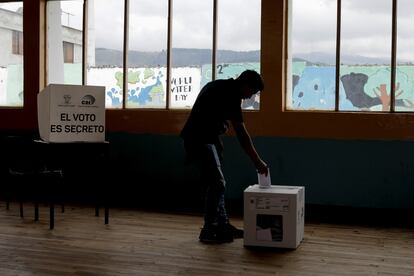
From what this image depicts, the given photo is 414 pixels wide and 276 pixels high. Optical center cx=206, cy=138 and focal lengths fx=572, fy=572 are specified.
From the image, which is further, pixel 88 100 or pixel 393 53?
pixel 393 53

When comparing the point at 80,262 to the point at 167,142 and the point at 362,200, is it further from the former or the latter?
the point at 362,200

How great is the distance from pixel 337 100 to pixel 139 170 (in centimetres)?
235

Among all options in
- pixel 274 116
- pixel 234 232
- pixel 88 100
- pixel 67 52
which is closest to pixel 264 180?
pixel 234 232

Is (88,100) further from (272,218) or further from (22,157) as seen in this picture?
(272,218)

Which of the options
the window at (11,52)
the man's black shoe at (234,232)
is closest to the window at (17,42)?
the window at (11,52)

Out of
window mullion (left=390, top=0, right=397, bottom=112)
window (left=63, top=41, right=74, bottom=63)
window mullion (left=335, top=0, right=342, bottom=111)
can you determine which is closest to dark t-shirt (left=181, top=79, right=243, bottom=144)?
window mullion (left=335, top=0, right=342, bottom=111)

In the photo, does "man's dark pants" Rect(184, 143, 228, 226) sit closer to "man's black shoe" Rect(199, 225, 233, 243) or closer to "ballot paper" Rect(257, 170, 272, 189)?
"man's black shoe" Rect(199, 225, 233, 243)

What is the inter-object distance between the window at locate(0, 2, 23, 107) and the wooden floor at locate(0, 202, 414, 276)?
6.55 ft

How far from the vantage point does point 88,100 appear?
17.8 ft

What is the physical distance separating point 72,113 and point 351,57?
9.37 feet

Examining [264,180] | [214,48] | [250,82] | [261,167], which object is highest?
[214,48]

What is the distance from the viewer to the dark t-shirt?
14.9 feet

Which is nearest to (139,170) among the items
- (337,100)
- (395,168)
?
(337,100)

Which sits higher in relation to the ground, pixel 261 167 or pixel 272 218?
pixel 261 167
